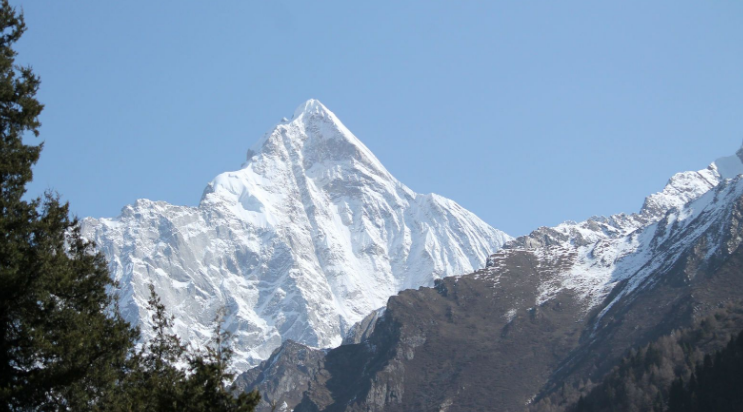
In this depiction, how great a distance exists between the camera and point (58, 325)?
33719mm

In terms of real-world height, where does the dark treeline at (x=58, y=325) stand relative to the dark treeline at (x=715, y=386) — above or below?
below

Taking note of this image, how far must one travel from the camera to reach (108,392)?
34.2m

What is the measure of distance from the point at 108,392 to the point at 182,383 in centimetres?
311

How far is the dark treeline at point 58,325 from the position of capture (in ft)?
107

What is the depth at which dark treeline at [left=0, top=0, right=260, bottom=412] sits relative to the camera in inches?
1280

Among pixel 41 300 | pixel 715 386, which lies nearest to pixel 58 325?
pixel 41 300

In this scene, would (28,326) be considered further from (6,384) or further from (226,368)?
(226,368)

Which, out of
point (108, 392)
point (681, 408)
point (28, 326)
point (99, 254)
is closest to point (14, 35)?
point (99, 254)

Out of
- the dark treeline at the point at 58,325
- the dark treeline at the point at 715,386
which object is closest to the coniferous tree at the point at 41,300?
the dark treeline at the point at 58,325

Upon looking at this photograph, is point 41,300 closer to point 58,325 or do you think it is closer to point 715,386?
point 58,325

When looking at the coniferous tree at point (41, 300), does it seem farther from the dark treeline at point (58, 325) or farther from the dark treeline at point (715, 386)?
the dark treeline at point (715, 386)

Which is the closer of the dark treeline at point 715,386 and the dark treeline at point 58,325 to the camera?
the dark treeline at point 58,325

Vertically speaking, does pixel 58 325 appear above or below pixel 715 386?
below

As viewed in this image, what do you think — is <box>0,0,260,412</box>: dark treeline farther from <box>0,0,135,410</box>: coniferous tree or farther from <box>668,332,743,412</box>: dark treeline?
<box>668,332,743,412</box>: dark treeline
